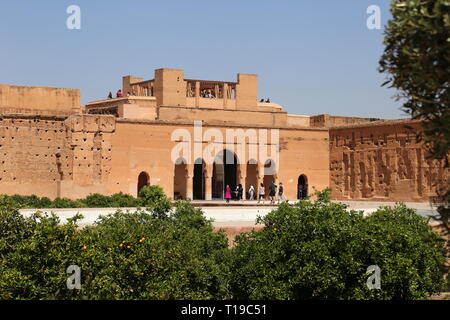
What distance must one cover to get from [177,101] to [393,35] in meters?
28.9

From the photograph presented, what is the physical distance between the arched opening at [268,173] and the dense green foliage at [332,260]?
2005 cm

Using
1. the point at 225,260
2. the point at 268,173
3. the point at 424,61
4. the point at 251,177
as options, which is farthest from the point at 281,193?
the point at 424,61

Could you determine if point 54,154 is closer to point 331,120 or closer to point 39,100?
point 39,100

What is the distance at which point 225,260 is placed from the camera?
1652 cm

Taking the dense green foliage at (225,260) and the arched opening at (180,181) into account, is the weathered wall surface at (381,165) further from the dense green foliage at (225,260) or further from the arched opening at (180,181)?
the dense green foliage at (225,260)

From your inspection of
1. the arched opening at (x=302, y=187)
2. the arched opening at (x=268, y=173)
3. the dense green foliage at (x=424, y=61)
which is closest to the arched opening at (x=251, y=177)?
the arched opening at (x=268, y=173)

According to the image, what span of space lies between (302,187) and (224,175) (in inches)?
169

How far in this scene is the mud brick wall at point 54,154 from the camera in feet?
100

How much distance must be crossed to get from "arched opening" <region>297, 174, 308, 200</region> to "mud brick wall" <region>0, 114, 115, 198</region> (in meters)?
9.80

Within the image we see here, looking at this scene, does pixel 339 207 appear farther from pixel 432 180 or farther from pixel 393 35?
pixel 432 180

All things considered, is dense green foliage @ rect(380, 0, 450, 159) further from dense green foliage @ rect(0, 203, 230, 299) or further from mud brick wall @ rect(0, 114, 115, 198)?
mud brick wall @ rect(0, 114, 115, 198)

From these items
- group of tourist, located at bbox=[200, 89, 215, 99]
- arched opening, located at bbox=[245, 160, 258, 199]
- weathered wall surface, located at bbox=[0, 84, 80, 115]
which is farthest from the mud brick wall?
arched opening, located at bbox=[245, 160, 258, 199]

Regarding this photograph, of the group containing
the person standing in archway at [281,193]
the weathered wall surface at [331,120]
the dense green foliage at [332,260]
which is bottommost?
the dense green foliage at [332,260]
